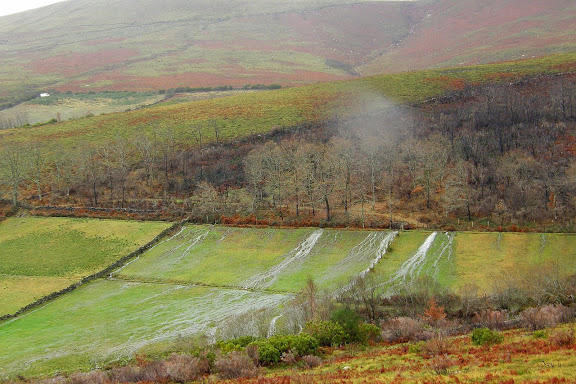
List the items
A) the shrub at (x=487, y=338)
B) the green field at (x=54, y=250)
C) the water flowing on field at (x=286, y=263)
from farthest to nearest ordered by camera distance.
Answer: the green field at (x=54, y=250) → the water flowing on field at (x=286, y=263) → the shrub at (x=487, y=338)

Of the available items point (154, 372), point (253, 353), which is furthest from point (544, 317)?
point (154, 372)

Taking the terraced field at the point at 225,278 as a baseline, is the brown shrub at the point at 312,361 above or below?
above

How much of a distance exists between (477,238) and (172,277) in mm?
32280

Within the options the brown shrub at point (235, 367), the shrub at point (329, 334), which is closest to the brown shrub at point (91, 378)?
the brown shrub at point (235, 367)

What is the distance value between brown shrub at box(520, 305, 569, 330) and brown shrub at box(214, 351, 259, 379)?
16007 mm

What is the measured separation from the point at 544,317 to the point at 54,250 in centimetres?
5414

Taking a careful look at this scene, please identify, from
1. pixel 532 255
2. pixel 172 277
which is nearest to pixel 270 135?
pixel 172 277

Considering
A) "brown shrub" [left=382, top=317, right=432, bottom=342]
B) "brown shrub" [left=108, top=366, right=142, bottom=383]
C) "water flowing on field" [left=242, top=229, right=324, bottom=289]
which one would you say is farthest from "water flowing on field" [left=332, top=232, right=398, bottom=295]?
"brown shrub" [left=108, top=366, right=142, bottom=383]

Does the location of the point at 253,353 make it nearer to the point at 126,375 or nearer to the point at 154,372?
the point at 154,372

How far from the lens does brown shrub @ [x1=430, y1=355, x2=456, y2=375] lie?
21.2 m

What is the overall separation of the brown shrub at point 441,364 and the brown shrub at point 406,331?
757 centimetres

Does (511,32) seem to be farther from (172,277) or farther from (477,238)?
(172,277)

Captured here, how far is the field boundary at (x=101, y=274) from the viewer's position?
46750mm

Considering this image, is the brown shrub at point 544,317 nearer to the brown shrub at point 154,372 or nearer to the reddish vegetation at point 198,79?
the brown shrub at point 154,372
